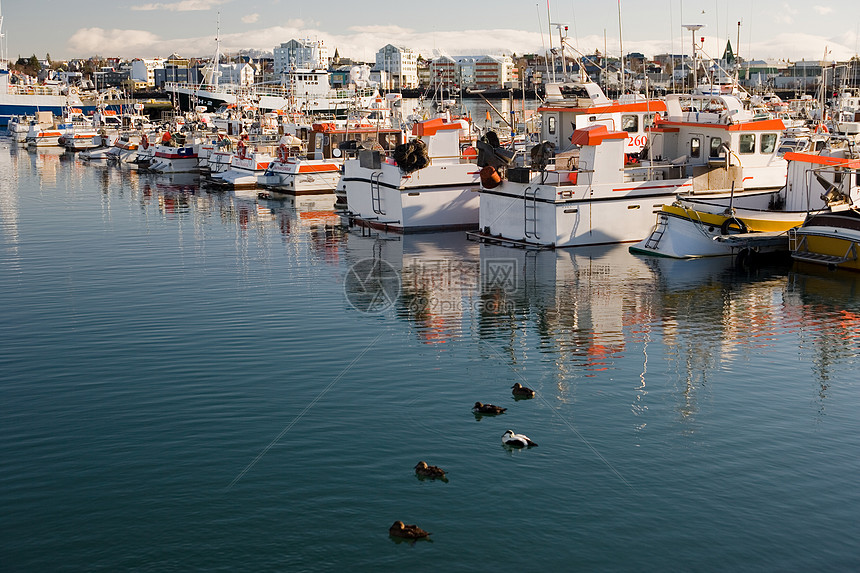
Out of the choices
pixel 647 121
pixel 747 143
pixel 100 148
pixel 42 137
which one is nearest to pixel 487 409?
pixel 747 143

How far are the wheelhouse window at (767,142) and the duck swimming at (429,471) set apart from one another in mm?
26961

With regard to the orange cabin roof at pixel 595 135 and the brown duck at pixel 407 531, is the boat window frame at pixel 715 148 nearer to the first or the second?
the orange cabin roof at pixel 595 135

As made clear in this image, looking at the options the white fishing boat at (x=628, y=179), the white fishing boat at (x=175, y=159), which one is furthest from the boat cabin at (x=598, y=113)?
the white fishing boat at (x=175, y=159)

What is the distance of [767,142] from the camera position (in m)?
37.6

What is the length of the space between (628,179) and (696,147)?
484cm

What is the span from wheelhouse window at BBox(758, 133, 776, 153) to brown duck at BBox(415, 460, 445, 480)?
26961mm

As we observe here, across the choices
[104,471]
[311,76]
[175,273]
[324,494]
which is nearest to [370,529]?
[324,494]

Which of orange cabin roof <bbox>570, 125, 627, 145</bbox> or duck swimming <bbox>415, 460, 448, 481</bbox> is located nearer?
duck swimming <bbox>415, 460, 448, 481</bbox>

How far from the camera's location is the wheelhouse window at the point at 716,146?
123ft

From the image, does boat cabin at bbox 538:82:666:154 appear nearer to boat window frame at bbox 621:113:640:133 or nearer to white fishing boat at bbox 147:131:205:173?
boat window frame at bbox 621:113:640:133

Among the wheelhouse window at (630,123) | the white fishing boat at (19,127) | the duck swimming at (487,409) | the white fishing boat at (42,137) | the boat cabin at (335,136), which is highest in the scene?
the white fishing boat at (19,127)

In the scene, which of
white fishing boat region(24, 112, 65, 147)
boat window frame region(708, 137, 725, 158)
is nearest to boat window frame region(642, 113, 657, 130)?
boat window frame region(708, 137, 725, 158)

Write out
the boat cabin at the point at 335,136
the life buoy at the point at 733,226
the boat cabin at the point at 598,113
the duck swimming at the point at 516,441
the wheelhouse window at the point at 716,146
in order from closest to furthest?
the duck swimming at the point at 516,441, the life buoy at the point at 733,226, the wheelhouse window at the point at 716,146, the boat cabin at the point at 598,113, the boat cabin at the point at 335,136

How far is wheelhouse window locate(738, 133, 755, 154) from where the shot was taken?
122 feet
